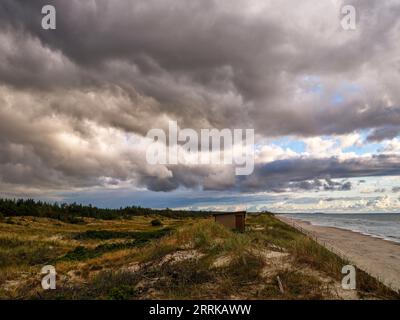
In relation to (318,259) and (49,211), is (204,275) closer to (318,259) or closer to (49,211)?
(318,259)

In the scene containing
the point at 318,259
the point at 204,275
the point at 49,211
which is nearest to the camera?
the point at 204,275

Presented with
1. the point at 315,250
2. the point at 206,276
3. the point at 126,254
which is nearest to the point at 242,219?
the point at 126,254

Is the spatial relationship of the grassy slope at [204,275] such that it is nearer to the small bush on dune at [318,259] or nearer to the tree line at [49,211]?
the small bush on dune at [318,259]

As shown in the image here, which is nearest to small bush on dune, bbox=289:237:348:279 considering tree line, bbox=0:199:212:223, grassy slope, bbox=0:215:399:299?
grassy slope, bbox=0:215:399:299

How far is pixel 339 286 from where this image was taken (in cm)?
1373

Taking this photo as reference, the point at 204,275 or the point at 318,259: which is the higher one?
the point at 318,259

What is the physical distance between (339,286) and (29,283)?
15427mm

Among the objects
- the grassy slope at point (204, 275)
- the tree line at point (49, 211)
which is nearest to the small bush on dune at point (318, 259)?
the grassy slope at point (204, 275)

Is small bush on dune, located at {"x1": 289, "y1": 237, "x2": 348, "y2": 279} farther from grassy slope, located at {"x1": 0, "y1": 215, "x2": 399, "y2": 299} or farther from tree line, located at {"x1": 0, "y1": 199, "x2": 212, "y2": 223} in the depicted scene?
tree line, located at {"x1": 0, "y1": 199, "x2": 212, "y2": 223}

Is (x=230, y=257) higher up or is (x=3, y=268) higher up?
(x=230, y=257)

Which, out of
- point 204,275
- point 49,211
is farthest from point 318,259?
point 49,211
